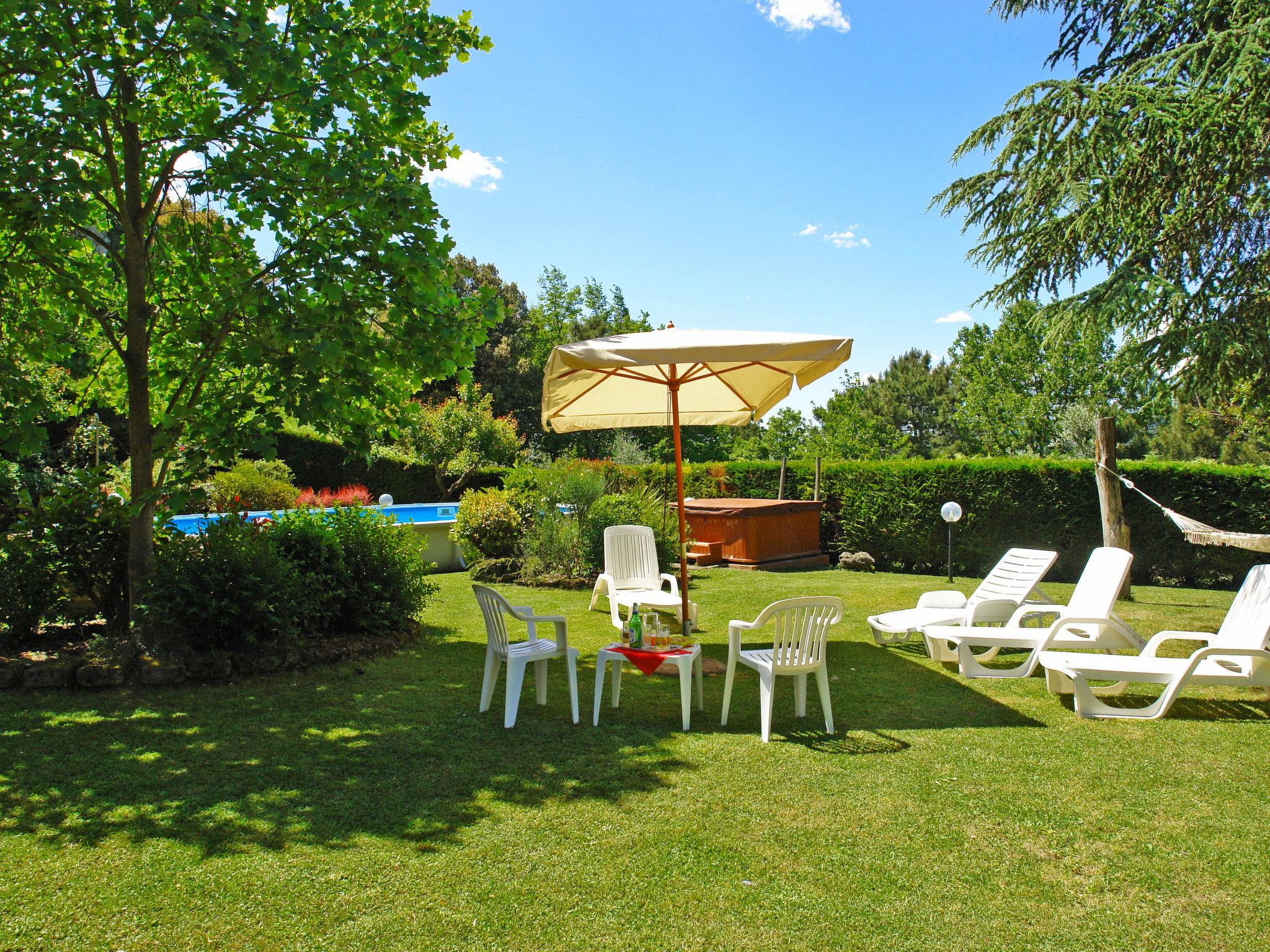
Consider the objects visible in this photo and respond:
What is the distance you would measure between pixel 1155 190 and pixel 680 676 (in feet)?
31.1

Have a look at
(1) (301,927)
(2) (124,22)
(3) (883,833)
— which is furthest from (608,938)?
(2) (124,22)

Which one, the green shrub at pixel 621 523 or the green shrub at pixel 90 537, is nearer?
the green shrub at pixel 90 537

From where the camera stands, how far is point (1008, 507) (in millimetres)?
12055

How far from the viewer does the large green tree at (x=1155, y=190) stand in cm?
923

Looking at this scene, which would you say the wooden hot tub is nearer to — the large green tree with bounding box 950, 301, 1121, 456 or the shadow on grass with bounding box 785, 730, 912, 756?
the shadow on grass with bounding box 785, 730, 912, 756

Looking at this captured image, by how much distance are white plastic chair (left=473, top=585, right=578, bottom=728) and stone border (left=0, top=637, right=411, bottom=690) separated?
174cm

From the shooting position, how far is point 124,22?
16.8 feet

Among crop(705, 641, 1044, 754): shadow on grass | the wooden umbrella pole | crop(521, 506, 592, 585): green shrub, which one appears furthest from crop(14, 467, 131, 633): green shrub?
crop(521, 506, 592, 585): green shrub

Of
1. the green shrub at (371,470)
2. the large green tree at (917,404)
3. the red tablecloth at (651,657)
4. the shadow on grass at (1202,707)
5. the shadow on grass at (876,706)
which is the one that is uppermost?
the large green tree at (917,404)

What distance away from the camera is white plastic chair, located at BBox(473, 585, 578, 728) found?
465 cm

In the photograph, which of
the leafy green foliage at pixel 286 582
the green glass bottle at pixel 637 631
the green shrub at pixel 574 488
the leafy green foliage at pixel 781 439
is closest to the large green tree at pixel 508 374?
the leafy green foliage at pixel 781 439

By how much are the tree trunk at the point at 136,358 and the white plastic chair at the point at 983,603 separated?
5.78m

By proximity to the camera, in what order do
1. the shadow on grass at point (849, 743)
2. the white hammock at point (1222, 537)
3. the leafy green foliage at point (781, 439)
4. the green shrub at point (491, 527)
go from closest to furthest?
the shadow on grass at point (849, 743)
the white hammock at point (1222, 537)
the green shrub at point (491, 527)
the leafy green foliage at point (781, 439)

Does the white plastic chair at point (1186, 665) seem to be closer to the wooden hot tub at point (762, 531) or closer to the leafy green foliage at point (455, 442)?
the wooden hot tub at point (762, 531)
